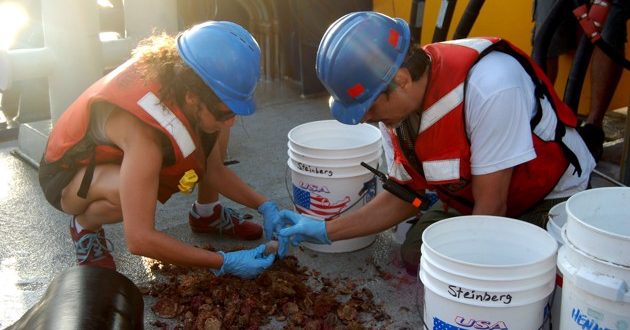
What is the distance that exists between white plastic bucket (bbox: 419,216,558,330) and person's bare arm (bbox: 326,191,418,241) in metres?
0.62

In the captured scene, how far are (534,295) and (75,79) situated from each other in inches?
129

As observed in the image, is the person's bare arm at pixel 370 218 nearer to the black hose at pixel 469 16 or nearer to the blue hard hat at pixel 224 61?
the blue hard hat at pixel 224 61

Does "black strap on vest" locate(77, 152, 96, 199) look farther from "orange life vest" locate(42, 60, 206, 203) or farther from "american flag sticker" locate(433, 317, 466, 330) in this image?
"american flag sticker" locate(433, 317, 466, 330)

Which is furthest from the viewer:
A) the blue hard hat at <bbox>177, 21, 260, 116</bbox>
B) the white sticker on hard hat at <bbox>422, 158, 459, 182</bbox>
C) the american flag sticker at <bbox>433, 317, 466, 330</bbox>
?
the blue hard hat at <bbox>177, 21, 260, 116</bbox>

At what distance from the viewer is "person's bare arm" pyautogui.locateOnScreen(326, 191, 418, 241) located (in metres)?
2.92

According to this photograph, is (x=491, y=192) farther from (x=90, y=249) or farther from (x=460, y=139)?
(x=90, y=249)

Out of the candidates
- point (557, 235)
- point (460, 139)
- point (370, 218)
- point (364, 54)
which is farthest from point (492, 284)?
point (370, 218)

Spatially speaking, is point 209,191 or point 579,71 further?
point 579,71

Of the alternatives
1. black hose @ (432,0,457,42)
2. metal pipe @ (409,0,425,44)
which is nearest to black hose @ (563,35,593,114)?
black hose @ (432,0,457,42)

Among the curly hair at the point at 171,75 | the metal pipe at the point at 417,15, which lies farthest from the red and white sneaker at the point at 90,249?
the metal pipe at the point at 417,15

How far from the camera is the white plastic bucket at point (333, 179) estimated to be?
314cm

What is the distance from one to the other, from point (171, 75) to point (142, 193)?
18.7 inches

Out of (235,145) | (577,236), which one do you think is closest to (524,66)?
(577,236)

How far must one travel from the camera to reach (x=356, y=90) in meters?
2.38
